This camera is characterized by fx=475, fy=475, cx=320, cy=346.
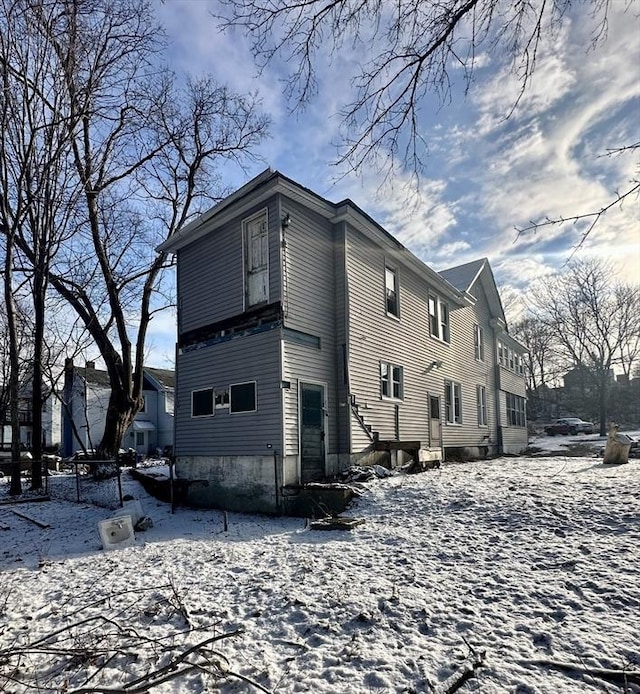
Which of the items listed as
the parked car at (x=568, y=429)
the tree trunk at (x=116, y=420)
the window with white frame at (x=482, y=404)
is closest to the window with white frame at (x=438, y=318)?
the window with white frame at (x=482, y=404)

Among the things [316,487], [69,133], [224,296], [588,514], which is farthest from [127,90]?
[588,514]

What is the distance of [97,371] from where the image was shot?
36.8 meters

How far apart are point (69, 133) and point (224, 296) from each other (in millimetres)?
4769

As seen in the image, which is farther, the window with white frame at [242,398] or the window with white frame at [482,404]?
the window with white frame at [482,404]

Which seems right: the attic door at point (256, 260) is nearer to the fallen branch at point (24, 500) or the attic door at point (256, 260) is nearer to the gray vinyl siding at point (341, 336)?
the gray vinyl siding at point (341, 336)

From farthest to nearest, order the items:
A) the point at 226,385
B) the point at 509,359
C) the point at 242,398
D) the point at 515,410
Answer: the point at 509,359 → the point at 515,410 → the point at 226,385 → the point at 242,398

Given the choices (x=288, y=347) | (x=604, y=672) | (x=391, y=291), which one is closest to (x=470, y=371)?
(x=391, y=291)

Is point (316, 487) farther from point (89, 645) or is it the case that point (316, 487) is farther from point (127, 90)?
point (127, 90)

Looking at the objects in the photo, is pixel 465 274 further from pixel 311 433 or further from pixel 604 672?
pixel 604 672

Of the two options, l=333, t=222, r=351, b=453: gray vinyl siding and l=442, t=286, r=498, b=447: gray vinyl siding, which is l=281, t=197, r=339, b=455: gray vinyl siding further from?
l=442, t=286, r=498, b=447: gray vinyl siding

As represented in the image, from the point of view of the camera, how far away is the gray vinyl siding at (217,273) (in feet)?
36.1

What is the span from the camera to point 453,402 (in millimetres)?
17938

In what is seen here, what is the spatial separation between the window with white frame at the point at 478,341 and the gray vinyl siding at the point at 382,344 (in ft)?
18.5

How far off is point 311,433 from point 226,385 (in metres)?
2.43
